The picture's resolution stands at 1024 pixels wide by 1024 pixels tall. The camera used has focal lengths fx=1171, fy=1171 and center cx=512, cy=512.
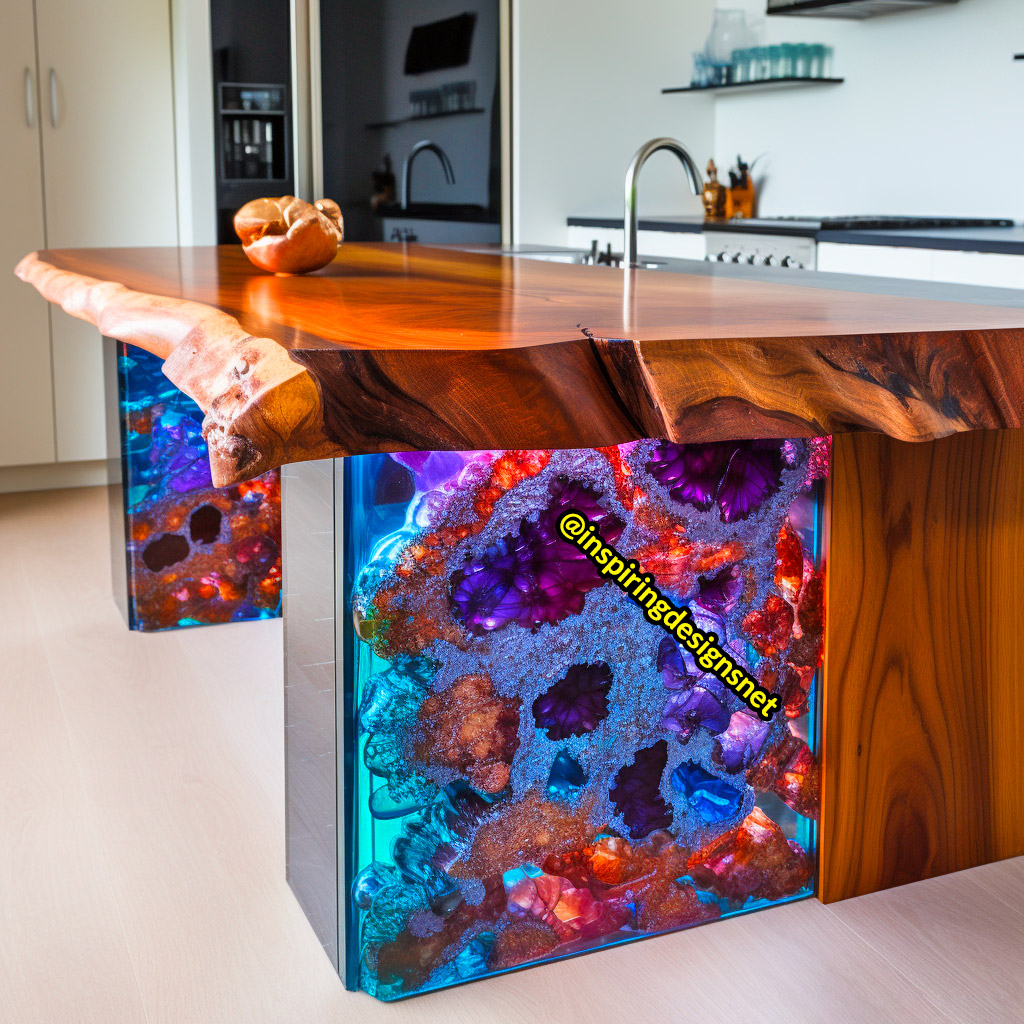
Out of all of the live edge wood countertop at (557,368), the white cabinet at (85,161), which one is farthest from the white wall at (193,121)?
the live edge wood countertop at (557,368)

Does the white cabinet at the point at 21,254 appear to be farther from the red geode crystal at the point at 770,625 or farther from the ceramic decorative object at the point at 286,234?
the red geode crystal at the point at 770,625

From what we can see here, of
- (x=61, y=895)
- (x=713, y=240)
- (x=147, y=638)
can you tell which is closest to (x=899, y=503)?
(x=61, y=895)

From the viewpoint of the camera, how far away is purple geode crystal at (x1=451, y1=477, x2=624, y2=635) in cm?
126

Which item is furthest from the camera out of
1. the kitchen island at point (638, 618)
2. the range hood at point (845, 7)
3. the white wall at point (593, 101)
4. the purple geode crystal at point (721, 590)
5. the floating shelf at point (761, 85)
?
the white wall at point (593, 101)

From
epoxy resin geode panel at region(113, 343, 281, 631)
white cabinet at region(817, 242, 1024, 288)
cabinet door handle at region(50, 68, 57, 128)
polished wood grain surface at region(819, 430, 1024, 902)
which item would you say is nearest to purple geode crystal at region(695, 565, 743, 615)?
polished wood grain surface at region(819, 430, 1024, 902)

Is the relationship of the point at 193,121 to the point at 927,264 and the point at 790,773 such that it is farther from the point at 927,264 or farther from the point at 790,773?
the point at 790,773

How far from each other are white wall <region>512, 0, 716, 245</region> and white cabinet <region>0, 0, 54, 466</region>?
1588 millimetres

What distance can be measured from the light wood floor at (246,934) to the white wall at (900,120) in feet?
8.47

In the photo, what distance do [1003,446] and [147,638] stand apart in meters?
1.77

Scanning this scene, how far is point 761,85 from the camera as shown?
4191mm

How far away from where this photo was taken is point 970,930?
141cm

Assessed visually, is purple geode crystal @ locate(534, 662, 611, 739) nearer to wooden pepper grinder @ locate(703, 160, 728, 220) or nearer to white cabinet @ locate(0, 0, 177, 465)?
white cabinet @ locate(0, 0, 177, 465)

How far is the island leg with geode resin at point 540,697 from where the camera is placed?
1.24m

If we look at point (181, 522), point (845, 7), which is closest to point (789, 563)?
point (181, 522)
